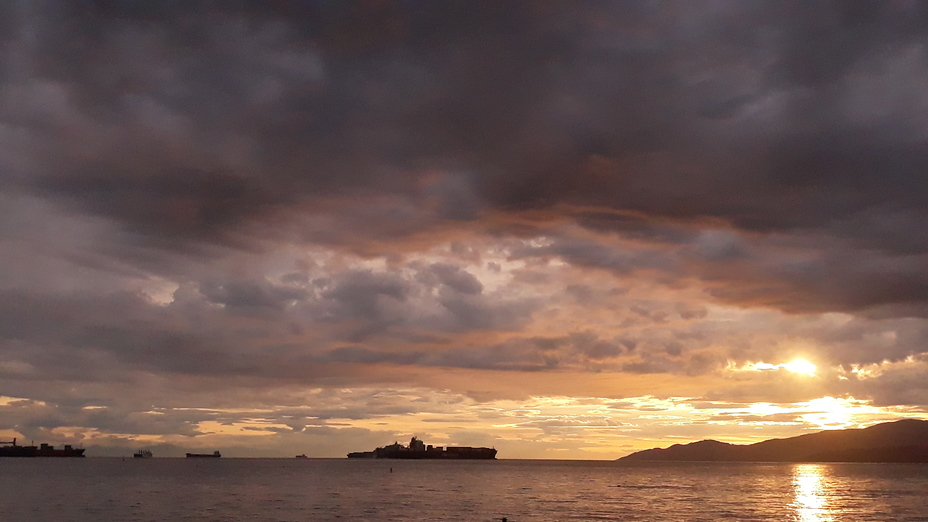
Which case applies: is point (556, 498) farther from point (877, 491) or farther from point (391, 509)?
point (877, 491)

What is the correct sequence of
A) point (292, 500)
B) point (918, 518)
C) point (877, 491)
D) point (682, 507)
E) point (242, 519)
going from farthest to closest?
point (877, 491)
point (292, 500)
point (682, 507)
point (918, 518)
point (242, 519)

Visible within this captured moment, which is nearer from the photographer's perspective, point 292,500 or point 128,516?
point 128,516

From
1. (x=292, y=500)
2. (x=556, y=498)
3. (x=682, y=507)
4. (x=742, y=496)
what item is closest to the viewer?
(x=682, y=507)

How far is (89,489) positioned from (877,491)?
641ft

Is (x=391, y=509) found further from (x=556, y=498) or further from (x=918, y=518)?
(x=918, y=518)

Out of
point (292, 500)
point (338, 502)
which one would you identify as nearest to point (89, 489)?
point (292, 500)

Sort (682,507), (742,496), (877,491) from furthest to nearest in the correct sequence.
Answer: (877,491), (742,496), (682,507)

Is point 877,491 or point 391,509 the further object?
point 877,491

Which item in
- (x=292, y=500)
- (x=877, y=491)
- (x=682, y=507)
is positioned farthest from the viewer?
(x=877, y=491)

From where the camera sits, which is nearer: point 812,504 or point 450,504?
point 450,504

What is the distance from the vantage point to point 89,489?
17612cm

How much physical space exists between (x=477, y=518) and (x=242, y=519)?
3514cm

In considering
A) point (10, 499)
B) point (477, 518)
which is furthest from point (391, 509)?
point (10, 499)

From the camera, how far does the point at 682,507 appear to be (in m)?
135
